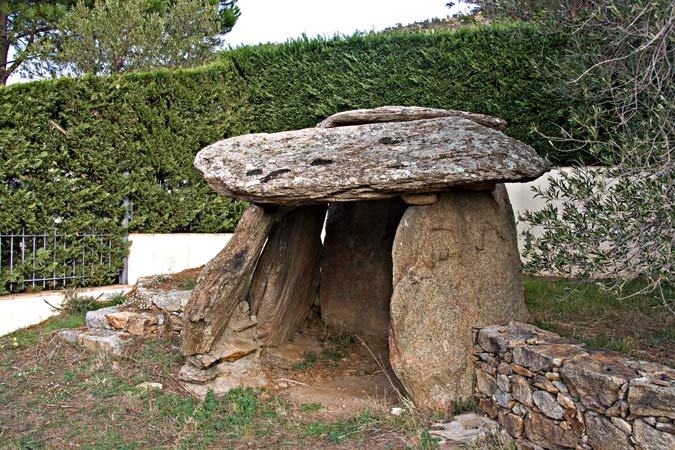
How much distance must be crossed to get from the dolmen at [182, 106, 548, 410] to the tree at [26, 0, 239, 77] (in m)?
10.5

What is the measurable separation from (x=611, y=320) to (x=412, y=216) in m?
2.53

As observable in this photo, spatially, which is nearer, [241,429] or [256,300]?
[241,429]

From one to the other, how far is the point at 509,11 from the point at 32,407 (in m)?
7.22

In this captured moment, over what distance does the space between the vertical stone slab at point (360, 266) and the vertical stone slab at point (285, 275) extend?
1.38 ft

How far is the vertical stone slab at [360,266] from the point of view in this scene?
7473 mm

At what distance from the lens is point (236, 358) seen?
6.38 m

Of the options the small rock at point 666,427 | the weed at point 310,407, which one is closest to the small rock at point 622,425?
the small rock at point 666,427

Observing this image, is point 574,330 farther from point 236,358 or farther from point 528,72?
point 528,72

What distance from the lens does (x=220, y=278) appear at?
5.90 meters

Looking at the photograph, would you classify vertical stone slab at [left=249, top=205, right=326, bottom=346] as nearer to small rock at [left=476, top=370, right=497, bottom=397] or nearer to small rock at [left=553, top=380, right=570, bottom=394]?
small rock at [left=476, top=370, right=497, bottom=397]

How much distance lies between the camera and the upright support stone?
5875mm

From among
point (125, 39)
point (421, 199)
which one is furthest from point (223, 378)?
point (125, 39)

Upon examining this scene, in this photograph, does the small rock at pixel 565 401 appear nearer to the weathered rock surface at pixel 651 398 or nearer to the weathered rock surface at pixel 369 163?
the weathered rock surface at pixel 651 398

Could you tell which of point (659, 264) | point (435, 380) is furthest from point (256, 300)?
point (659, 264)
